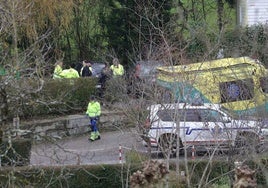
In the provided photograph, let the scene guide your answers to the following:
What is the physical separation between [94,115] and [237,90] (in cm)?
830

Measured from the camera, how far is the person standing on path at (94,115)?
891 inches

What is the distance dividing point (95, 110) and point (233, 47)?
5.89m

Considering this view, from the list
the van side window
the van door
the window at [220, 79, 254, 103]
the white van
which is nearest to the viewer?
the white van

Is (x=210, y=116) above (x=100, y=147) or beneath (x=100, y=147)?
above

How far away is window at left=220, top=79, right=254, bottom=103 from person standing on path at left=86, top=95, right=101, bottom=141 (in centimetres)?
729

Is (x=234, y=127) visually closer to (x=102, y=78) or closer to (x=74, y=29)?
(x=102, y=78)

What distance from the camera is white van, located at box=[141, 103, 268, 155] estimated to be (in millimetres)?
13656

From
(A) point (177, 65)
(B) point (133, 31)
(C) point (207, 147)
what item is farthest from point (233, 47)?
(B) point (133, 31)

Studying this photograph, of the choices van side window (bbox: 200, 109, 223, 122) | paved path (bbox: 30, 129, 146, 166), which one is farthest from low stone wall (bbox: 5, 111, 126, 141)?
van side window (bbox: 200, 109, 223, 122)

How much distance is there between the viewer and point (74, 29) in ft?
118

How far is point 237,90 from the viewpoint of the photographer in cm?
1546

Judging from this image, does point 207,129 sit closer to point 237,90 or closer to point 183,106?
point 237,90

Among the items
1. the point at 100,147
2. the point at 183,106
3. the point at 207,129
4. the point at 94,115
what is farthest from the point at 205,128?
the point at 94,115

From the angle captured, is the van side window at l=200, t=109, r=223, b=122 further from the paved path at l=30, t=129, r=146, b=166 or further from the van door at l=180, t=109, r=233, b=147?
the paved path at l=30, t=129, r=146, b=166
